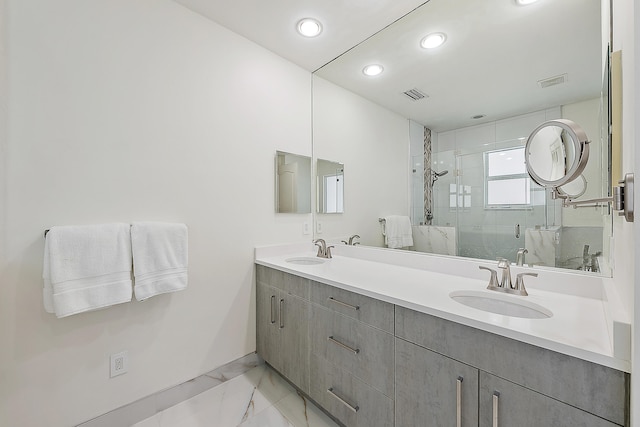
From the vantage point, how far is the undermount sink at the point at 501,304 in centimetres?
109

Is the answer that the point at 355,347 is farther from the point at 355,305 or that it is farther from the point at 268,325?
the point at 268,325

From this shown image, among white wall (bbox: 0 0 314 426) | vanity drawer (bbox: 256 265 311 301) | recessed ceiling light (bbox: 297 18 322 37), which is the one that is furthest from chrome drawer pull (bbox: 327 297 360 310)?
recessed ceiling light (bbox: 297 18 322 37)

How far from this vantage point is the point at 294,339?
5.57ft

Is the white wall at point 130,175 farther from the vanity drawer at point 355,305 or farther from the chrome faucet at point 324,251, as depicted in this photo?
the vanity drawer at point 355,305

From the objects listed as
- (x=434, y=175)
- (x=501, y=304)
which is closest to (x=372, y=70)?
(x=434, y=175)

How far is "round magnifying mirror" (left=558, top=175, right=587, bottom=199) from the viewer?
117 centimetres

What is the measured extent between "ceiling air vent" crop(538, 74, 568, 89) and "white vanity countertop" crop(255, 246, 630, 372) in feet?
2.95

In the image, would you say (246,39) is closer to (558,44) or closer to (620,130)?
(558,44)

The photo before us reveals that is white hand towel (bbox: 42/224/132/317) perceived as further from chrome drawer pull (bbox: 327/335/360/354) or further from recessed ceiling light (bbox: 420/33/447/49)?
recessed ceiling light (bbox: 420/33/447/49)

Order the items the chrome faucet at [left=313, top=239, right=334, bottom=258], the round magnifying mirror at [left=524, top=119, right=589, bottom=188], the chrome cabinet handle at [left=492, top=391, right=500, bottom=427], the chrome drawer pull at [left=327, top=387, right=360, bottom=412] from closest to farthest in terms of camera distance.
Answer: the chrome cabinet handle at [left=492, top=391, right=500, bottom=427], the round magnifying mirror at [left=524, top=119, right=589, bottom=188], the chrome drawer pull at [left=327, top=387, right=360, bottom=412], the chrome faucet at [left=313, top=239, right=334, bottom=258]

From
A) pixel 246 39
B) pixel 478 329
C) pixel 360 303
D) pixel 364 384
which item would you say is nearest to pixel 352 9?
pixel 246 39

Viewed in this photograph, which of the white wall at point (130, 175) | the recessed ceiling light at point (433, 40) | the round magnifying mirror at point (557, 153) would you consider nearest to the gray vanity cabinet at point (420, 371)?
the white wall at point (130, 175)

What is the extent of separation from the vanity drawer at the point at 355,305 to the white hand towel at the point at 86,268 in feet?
3.31

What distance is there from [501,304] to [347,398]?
2.88 feet
